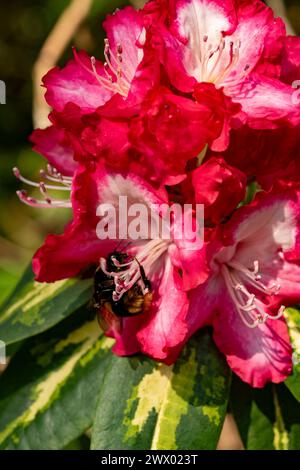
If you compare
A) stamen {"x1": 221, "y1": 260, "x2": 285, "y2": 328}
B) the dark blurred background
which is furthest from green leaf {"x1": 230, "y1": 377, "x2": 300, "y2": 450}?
the dark blurred background

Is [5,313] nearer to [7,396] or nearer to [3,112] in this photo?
[7,396]

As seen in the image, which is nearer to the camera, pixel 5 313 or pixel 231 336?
pixel 231 336

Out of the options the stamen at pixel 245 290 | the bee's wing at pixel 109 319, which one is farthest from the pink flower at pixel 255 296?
the bee's wing at pixel 109 319

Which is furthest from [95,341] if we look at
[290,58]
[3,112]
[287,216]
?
[3,112]

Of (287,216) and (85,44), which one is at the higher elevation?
(287,216)

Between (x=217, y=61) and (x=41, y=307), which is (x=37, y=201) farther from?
(x=217, y=61)
